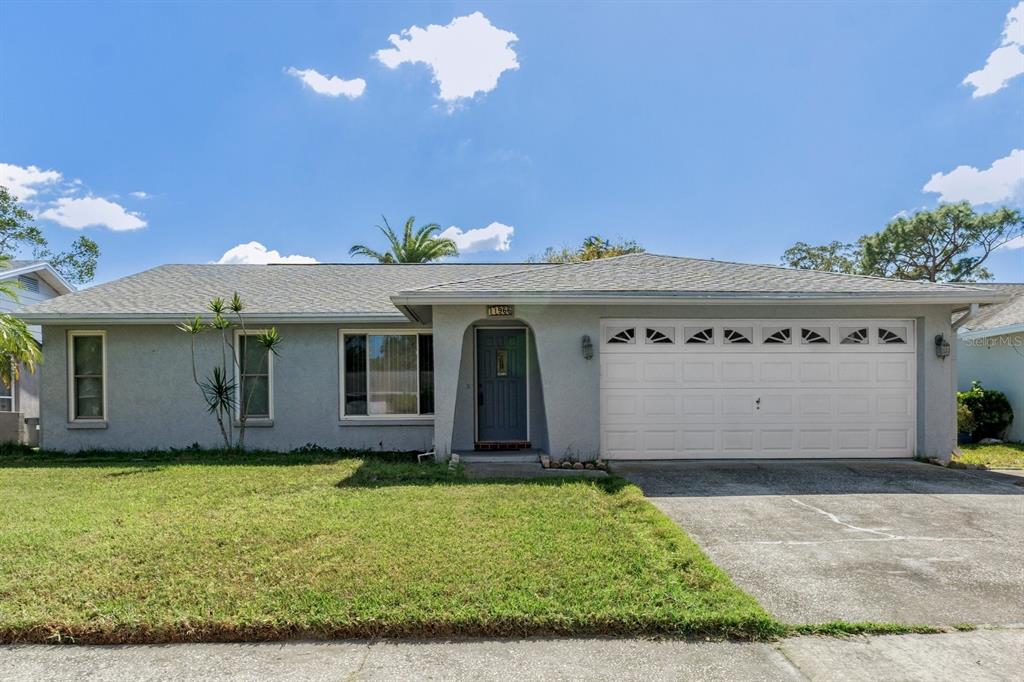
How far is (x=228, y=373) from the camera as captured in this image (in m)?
10.0

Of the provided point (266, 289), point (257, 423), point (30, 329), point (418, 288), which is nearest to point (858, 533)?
point (418, 288)

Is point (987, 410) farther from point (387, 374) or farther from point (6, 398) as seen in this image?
point (6, 398)

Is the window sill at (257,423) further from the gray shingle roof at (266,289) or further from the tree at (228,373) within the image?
the gray shingle roof at (266,289)

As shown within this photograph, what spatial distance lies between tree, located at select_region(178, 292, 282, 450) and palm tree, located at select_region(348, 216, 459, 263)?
20664 mm

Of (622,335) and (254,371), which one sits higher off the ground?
(622,335)

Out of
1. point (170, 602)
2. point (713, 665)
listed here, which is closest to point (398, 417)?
point (170, 602)

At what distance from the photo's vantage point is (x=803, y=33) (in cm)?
1004

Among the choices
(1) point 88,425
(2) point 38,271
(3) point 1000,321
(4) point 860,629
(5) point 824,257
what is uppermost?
(5) point 824,257

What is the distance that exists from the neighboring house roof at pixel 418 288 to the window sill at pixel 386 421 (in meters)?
1.91

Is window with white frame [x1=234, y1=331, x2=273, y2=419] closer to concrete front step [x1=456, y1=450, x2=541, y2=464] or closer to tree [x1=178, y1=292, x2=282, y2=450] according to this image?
tree [x1=178, y1=292, x2=282, y2=450]

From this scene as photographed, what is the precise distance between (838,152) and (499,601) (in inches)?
615

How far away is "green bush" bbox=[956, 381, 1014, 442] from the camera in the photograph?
1201 centimetres

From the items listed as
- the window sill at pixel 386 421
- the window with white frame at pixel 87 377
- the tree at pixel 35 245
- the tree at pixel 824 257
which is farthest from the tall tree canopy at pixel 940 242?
the tree at pixel 35 245

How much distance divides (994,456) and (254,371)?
1418 centimetres
